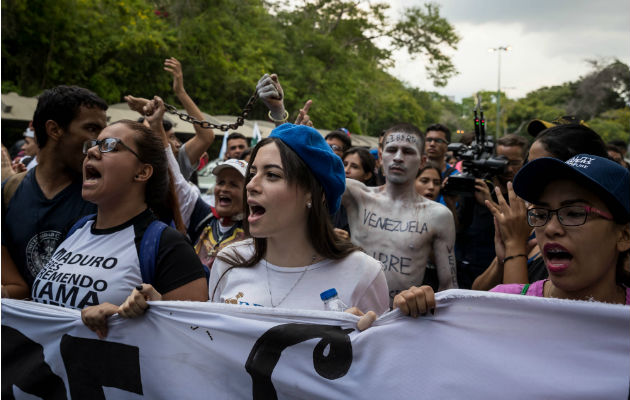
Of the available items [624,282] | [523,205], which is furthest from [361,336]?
[523,205]

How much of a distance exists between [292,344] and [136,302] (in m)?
0.60

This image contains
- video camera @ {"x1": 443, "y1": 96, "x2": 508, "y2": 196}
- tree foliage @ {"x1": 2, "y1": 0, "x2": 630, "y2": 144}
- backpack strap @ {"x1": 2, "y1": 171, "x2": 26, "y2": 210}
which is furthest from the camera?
tree foliage @ {"x1": 2, "y1": 0, "x2": 630, "y2": 144}

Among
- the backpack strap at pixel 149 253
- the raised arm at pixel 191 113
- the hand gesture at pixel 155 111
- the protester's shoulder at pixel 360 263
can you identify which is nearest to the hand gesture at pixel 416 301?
the protester's shoulder at pixel 360 263

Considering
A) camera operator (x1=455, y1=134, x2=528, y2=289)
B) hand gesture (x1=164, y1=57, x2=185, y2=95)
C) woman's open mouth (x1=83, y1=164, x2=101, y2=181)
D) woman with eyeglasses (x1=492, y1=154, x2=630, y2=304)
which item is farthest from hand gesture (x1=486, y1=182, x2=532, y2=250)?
hand gesture (x1=164, y1=57, x2=185, y2=95)

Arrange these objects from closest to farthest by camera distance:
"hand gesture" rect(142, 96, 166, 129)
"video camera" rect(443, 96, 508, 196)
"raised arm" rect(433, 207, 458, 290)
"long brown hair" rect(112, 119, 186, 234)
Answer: "long brown hair" rect(112, 119, 186, 234) → "hand gesture" rect(142, 96, 166, 129) → "raised arm" rect(433, 207, 458, 290) → "video camera" rect(443, 96, 508, 196)

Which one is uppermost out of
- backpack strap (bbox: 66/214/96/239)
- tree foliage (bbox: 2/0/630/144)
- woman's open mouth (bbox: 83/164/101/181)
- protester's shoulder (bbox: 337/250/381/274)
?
tree foliage (bbox: 2/0/630/144)

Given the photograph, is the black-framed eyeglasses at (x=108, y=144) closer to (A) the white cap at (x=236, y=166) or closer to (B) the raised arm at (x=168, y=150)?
(B) the raised arm at (x=168, y=150)

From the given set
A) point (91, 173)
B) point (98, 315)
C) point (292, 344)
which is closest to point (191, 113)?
point (91, 173)

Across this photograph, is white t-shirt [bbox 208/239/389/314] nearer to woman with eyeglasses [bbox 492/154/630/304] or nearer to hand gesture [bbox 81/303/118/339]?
hand gesture [bbox 81/303/118/339]

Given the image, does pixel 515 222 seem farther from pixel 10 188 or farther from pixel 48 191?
pixel 10 188

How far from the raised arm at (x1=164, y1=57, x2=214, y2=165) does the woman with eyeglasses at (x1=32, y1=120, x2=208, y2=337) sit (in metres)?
1.39

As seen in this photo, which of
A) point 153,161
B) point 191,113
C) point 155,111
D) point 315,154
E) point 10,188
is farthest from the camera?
point 191,113

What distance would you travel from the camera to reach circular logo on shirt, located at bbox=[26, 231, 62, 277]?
2.56m

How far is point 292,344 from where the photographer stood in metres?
1.74
